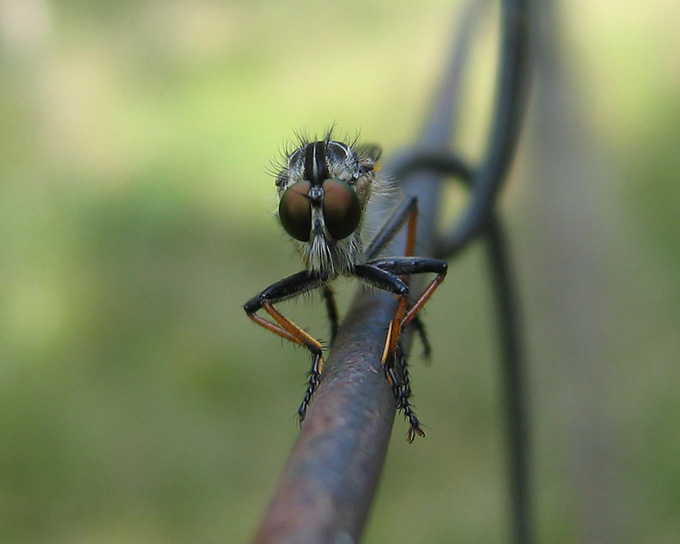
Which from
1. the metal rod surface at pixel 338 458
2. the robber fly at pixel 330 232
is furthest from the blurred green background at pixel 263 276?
the metal rod surface at pixel 338 458

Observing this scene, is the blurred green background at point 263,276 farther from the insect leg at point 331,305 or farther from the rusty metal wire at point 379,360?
the insect leg at point 331,305

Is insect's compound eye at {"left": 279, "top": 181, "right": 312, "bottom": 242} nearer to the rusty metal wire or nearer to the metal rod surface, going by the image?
the rusty metal wire

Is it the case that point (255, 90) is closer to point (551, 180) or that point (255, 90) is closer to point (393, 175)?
point (551, 180)

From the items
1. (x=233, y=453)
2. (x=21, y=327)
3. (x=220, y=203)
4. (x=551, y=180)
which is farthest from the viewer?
(x=220, y=203)

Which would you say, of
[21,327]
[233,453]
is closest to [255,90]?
[21,327]

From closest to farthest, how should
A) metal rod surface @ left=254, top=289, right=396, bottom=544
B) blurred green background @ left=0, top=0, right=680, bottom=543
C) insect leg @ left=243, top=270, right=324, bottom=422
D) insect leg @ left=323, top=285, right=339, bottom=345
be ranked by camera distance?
metal rod surface @ left=254, top=289, right=396, bottom=544
insect leg @ left=243, top=270, right=324, bottom=422
insect leg @ left=323, top=285, right=339, bottom=345
blurred green background @ left=0, top=0, right=680, bottom=543

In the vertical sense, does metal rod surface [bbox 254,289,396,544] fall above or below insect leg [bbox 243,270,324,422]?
below

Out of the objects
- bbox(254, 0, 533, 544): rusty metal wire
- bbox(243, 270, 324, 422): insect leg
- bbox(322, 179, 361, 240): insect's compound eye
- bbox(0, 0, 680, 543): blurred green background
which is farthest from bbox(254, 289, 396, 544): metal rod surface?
bbox(0, 0, 680, 543): blurred green background

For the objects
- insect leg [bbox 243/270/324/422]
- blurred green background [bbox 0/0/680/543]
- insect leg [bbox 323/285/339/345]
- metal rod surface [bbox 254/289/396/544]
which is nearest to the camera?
metal rod surface [bbox 254/289/396/544]
